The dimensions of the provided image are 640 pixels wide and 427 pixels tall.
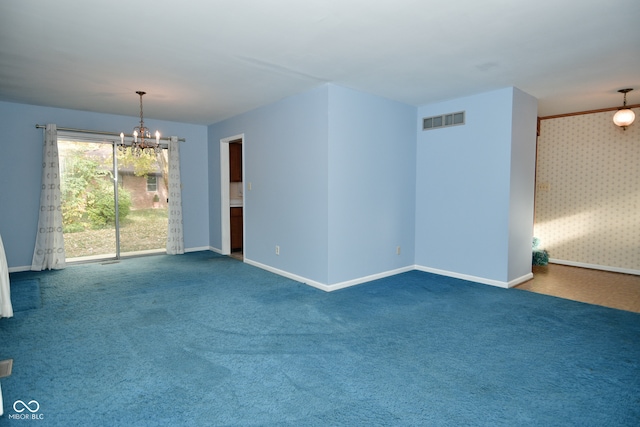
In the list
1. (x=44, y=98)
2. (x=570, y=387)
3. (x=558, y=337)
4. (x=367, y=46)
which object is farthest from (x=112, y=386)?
(x=44, y=98)

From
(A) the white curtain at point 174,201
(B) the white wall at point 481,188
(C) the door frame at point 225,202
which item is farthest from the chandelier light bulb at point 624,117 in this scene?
(A) the white curtain at point 174,201

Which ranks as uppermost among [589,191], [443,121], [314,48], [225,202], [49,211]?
[314,48]

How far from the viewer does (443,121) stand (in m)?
4.99

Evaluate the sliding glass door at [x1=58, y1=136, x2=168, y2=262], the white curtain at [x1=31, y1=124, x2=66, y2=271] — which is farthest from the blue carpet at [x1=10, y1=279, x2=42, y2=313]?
the sliding glass door at [x1=58, y1=136, x2=168, y2=262]

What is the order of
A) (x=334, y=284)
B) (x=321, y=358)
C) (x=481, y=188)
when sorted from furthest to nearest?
(x=481, y=188), (x=334, y=284), (x=321, y=358)

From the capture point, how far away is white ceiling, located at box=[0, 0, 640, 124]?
244 cm

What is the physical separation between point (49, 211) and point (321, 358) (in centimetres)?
507

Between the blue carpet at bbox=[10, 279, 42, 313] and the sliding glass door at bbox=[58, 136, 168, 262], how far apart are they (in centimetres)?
149

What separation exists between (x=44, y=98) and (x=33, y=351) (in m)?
3.86

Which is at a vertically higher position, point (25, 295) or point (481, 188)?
point (481, 188)

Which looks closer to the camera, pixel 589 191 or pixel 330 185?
pixel 330 185

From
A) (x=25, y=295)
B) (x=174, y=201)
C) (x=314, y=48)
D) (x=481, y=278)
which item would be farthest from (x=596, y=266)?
(x=25, y=295)

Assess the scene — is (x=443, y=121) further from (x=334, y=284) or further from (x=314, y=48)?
(x=334, y=284)

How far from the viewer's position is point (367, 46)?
120 inches
